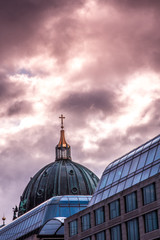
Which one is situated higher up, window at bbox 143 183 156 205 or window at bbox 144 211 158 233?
window at bbox 143 183 156 205

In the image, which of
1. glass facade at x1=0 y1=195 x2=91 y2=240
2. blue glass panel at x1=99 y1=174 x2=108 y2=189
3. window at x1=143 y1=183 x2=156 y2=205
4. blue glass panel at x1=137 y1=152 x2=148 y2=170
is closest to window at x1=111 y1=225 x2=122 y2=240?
window at x1=143 y1=183 x2=156 y2=205

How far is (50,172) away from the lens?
189875 mm

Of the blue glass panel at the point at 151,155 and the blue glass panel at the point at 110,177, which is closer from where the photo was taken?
the blue glass panel at the point at 151,155

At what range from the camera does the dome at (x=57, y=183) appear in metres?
184

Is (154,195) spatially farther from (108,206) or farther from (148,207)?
(108,206)

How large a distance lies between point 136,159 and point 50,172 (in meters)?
109

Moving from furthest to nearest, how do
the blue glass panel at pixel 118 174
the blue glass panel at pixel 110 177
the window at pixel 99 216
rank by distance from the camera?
the blue glass panel at pixel 110 177 < the blue glass panel at pixel 118 174 < the window at pixel 99 216

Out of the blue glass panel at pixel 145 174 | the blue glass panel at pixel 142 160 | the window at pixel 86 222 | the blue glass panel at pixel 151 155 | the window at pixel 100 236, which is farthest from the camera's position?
the window at pixel 86 222

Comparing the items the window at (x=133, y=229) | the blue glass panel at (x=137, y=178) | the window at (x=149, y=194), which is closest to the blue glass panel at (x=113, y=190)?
the blue glass panel at (x=137, y=178)

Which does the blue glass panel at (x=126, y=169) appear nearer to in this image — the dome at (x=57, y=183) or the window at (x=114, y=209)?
the window at (x=114, y=209)

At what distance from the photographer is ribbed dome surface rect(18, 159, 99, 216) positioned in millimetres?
183750

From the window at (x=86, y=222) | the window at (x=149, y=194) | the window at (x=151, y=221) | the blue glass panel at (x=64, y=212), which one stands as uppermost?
the blue glass panel at (x=64, y=212)

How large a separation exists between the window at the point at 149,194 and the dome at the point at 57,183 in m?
110

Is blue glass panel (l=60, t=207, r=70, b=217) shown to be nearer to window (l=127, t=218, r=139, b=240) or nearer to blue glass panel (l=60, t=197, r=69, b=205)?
blue glass panel (l=60, t=197, r=69, b=205)
